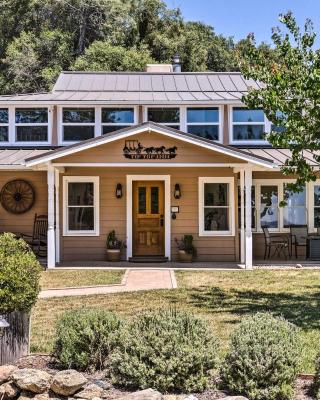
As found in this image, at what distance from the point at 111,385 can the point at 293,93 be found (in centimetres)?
601

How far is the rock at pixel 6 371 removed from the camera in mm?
5031

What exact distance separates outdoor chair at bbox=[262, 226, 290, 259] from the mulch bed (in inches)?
408

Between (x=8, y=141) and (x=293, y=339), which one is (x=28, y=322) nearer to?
(x=293, y=339)

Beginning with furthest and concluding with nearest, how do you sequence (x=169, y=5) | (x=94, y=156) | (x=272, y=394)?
1. (x=169, y=5)
2. (x=94, y=156)
3. (x=272, y=394)

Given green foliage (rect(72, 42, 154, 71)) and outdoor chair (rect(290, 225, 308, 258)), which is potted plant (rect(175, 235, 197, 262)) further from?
green foliage (rect(72, 42, 154, 71))

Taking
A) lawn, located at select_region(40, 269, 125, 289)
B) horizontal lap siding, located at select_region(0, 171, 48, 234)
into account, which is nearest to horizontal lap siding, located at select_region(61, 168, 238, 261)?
horizontal lap siding, located at select_region(0, 171, 48, 234)

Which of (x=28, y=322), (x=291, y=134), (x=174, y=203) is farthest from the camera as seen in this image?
(x=174, y=203)

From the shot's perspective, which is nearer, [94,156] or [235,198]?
[94,156]

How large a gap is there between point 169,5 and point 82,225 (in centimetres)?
2493

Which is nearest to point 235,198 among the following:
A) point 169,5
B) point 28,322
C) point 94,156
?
point 94,156

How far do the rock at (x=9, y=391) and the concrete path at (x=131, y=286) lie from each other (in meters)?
4.61

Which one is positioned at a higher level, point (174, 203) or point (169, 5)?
point (169, 5)

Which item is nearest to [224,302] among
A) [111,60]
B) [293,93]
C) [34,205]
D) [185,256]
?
[293,93]

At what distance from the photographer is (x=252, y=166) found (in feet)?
44.0
